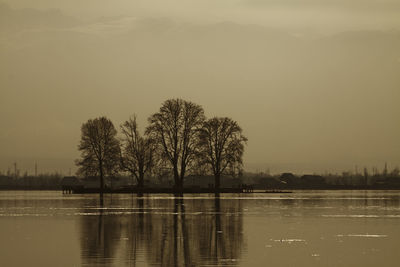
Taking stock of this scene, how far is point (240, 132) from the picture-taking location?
111 meters

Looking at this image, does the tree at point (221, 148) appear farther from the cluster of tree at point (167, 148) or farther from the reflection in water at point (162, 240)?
the reflection in water at point (162, 240)

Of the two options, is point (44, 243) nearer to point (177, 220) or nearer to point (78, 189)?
point (177, 220)

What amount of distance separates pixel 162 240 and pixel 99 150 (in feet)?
250

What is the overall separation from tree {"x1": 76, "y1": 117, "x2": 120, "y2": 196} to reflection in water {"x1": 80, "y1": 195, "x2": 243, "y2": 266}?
59.4 meters

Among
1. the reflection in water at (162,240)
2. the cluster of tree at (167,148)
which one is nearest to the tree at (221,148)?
the cluster of tree at (167,148)

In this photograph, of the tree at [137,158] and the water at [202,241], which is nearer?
the water at [202,241]

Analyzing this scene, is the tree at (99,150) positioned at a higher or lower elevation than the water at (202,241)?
higher

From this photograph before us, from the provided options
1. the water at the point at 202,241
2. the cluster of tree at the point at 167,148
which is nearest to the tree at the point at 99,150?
the cluster of tree at the point at 167,148

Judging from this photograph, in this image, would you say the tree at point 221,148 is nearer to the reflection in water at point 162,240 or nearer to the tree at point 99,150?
the tree at point 99,150

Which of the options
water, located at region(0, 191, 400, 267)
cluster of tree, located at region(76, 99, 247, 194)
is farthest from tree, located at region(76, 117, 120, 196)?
water, located at region(0, 191, 400, 267)

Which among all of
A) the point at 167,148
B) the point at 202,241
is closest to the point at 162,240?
the point at 202,241

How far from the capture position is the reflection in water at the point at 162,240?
25.3 metres

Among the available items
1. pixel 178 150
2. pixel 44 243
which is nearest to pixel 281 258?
pixel 44 243

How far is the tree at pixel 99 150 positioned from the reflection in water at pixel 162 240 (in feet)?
195
